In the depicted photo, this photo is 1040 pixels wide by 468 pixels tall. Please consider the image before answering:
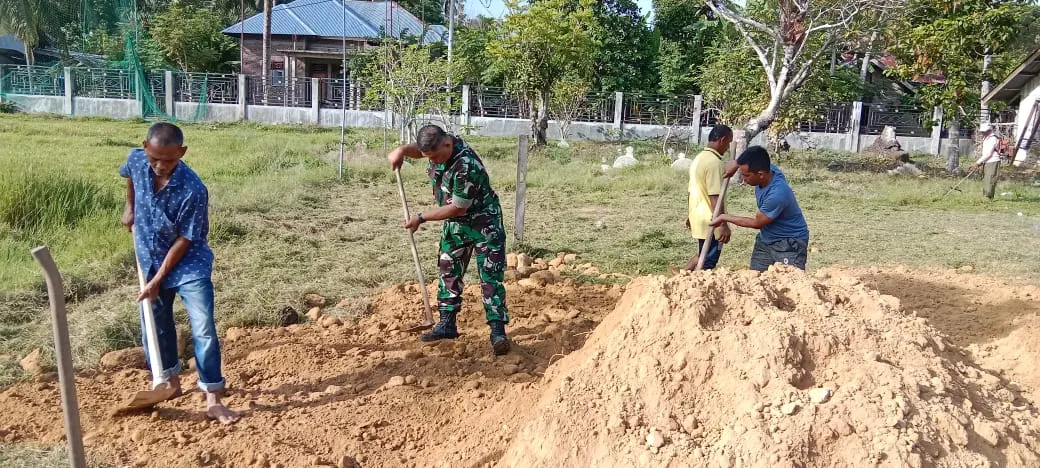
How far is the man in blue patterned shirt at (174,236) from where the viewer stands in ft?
11.0

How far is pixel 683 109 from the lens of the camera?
74.1 ft

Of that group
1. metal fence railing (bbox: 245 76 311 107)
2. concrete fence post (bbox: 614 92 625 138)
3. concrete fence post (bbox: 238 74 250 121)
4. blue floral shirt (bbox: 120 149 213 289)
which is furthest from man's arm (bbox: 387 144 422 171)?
concrete fence post (bbox: 238 74 250 121)

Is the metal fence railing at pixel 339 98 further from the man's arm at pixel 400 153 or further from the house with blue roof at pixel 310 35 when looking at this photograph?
the man's arm at pixel 400 153

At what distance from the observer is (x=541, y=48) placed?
18.2 metres

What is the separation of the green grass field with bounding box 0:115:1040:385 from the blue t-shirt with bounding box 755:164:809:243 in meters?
2.08

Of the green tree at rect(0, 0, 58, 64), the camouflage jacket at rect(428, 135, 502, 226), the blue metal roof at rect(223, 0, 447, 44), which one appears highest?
the blue metal roof at rect(223, 0, 447, 44)

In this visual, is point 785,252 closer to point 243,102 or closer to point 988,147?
point 988,147

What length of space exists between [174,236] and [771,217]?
10.6 feet

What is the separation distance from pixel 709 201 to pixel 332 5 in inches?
1104

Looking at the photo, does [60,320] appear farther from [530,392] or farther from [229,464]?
[530,392]

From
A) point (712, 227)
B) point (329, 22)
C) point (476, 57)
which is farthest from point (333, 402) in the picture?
point (329, 22)

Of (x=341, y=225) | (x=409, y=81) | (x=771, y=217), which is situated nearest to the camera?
(x=771, y=217)

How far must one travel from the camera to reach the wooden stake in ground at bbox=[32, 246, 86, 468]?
6.98 ft

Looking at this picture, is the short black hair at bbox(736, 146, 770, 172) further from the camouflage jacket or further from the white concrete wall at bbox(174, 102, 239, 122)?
the white concrete wall at bbox(174, 102, 239, 122)
